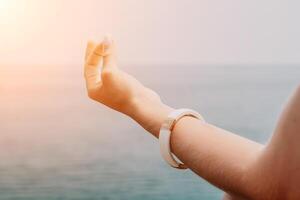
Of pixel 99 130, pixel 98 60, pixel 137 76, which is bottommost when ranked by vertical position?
pixel 99 130

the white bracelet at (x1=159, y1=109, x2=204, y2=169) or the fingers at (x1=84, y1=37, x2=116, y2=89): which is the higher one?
the fingers at (x1=84, y1=37, x2=116, y2=89)

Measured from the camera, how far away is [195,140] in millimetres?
648

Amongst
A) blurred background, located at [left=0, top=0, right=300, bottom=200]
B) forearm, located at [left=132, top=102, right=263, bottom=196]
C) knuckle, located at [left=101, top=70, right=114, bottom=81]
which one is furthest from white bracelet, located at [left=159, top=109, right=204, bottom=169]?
blurred background, located at [left=0, top=0, right=300, bottom=200]

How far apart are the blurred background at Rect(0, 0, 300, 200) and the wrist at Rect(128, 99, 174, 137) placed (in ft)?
1.56

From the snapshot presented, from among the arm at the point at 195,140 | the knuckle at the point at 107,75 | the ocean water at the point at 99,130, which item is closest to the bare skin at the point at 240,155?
the arm at the point at 195,140

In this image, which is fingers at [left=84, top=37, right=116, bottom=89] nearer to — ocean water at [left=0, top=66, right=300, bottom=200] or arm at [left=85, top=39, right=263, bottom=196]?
arm at [left=85, top=39, right=263, bottom=196]

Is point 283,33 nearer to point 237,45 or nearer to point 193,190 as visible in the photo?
point 237,45

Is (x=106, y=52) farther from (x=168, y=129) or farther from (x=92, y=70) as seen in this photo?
(x=168, y=129)

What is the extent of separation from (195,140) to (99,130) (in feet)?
2.39

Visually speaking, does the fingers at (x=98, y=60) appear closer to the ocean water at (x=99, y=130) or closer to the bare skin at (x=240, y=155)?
the bare skin at (x=240, y=155)

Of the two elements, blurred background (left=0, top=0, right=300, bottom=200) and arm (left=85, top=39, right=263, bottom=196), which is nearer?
arm (left=85, top=39, right=263, bottom=196)

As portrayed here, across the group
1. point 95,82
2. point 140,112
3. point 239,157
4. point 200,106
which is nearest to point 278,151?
point 239,157

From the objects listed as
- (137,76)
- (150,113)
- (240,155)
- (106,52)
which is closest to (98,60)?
(106,52)

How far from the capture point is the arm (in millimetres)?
602
